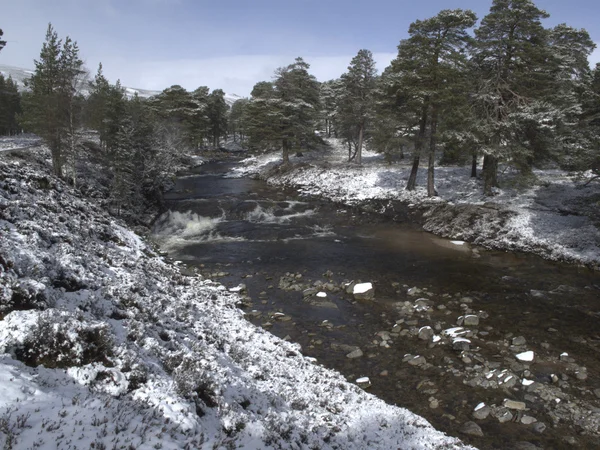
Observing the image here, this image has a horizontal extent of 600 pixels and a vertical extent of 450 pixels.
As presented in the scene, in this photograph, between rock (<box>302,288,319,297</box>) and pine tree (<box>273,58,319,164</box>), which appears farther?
pine tree (<box>273,58,319,164</box>)

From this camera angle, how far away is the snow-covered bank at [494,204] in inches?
777

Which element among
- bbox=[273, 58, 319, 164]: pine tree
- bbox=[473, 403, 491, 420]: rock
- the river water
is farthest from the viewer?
bbox=[273, 58, 319, 164]: pine tree

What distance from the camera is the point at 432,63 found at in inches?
A: 1008

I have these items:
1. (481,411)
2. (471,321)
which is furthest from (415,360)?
(471,321)

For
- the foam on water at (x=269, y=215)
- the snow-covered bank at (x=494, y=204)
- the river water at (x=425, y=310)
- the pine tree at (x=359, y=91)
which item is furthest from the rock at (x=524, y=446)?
the pine tree at (x=359, y=91)

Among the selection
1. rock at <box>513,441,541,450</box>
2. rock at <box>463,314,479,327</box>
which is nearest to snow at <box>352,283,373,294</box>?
rock at <box>463,314,479,327</box>

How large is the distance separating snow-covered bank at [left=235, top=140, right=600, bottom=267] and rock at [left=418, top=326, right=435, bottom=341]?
37.5 feet

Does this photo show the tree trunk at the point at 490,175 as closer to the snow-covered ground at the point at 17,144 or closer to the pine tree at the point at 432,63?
the pine tree at the point at 432,63

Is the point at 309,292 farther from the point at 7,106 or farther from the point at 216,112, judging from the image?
the point at 7,106

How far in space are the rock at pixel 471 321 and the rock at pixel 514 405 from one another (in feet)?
12.9

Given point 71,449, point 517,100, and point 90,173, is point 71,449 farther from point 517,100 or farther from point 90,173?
point 90,173

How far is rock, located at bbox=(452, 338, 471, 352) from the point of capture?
10.8 metres

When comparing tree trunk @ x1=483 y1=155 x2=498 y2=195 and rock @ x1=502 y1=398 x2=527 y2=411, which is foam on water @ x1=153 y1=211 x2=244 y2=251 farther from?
tree trunk @ x1=483 y1=155 x2=498 y2=195

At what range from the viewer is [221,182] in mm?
43312
